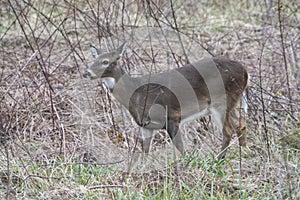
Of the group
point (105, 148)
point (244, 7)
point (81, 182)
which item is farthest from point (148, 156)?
point (244, 7)

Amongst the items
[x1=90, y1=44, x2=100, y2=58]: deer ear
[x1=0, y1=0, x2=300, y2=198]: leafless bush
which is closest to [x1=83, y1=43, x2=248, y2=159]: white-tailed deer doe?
[x1=90, y1=44, x2=100, y2=58]: deer ear

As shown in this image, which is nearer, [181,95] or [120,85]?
[120,85]

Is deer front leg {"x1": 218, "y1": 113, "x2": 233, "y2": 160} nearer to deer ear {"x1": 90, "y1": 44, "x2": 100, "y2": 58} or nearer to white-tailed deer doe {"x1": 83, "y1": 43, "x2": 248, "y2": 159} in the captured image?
white-tailed deer doe {"x1": 83, "y1": 43, "x2": 248, "y2": 159}

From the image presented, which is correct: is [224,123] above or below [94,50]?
below

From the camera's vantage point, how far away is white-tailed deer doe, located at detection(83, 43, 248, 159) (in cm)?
610

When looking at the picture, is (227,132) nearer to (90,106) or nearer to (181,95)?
(181,95)

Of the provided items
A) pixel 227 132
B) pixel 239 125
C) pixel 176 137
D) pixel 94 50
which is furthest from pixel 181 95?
pixel 94 50

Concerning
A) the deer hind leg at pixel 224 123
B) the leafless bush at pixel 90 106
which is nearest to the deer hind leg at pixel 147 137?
the leafless bush at pixel 90 106

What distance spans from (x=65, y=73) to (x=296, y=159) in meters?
3.74

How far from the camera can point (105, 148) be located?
20.4ft

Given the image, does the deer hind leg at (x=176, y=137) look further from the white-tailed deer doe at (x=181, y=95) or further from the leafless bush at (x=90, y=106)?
the leafless bush at (x=90, y=106)

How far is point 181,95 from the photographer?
20.5 feet

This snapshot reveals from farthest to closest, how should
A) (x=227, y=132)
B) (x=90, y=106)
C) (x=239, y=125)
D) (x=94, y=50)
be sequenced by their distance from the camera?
1. (x=90, y=106)
2. (x=239, y=125)
3. (x=227, y=132)
4. (x=94, y=50)

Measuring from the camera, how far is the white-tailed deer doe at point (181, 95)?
610cm
